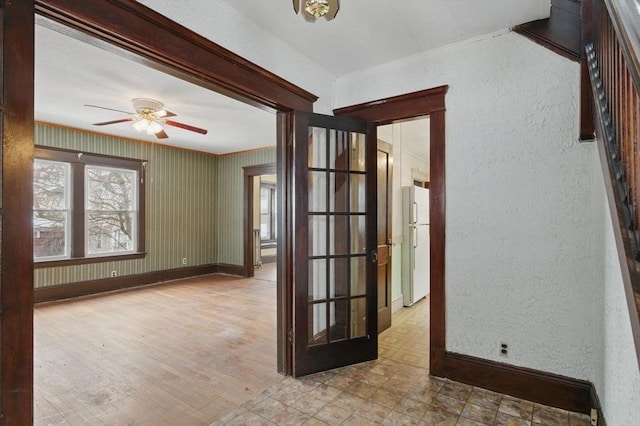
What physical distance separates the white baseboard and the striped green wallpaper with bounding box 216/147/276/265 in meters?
3.67

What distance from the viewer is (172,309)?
4500 mm

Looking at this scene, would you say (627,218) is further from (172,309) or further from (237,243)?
(237,243)

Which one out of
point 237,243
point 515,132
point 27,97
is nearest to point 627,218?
point 515,132

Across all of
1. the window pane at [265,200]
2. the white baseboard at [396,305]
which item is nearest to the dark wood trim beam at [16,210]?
the white baseboard at [396,305]

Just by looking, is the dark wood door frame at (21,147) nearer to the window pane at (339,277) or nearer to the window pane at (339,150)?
the window pane at (339,150)

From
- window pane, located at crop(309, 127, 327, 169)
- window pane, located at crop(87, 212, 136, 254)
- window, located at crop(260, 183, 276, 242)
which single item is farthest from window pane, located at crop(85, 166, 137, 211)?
window pane, located at crop(309, 127, 327, 169)

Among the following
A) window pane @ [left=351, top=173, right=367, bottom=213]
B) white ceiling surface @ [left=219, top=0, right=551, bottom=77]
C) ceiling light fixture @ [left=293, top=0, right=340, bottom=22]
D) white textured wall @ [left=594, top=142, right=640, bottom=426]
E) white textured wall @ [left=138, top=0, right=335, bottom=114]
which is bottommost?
white textured wall @ [left=594, top=142, right=640, bottom=426]

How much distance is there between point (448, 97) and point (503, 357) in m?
2.09

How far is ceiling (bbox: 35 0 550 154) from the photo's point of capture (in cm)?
212

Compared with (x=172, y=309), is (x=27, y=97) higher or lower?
higher

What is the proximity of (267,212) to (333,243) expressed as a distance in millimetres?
7109

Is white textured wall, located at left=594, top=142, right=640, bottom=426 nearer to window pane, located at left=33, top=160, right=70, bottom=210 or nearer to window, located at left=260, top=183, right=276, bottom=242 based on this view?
window pane, located at left=33, top=160, right=70, bottom=210

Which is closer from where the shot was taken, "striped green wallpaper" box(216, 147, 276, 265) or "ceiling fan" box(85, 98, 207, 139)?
"ceiling fan" box(85, 98, 207, 139)

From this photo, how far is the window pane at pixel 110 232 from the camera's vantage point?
17.8 feet
